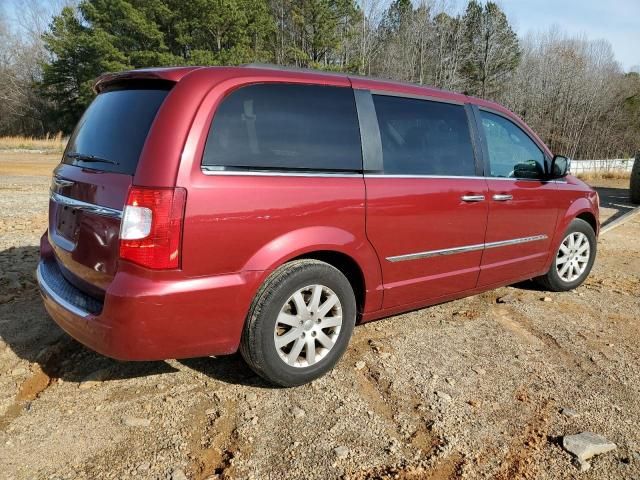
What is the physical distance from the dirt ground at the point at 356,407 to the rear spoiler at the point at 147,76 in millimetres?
1724

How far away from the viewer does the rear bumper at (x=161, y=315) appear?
2.51m

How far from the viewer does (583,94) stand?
43688mm

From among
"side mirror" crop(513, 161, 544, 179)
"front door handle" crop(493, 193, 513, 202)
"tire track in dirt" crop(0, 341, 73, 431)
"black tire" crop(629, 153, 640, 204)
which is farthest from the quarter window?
"black tire" crop(629, 153, 640, 204)

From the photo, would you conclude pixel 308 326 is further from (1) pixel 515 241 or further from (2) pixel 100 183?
(1) pixel 515 241

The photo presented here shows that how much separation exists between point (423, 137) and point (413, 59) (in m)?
42.7

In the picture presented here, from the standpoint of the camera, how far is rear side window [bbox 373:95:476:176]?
342cm

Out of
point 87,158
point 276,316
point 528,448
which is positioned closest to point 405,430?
A: point 528,448

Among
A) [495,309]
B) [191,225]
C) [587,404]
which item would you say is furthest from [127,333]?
[495,309]

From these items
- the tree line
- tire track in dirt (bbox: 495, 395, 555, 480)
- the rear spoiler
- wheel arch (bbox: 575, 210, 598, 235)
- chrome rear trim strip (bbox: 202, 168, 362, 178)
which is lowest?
tire track in dirt (bbox: 495, 395, 555, 480)

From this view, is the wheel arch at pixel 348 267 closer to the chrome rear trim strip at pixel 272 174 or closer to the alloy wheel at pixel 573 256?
the chrome rear trim strip at pixel 272 174

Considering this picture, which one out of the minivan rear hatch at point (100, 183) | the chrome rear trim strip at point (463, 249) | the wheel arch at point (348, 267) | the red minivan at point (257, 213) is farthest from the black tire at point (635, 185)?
the minivan rear hatch at point (100, 183)

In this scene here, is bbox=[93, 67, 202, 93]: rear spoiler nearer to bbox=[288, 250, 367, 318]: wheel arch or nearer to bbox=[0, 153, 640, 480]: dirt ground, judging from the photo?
bbox=[288, 250, 367, 318]: wheel arch

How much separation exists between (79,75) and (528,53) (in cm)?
3613

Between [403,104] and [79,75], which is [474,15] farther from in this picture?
[403,104]
